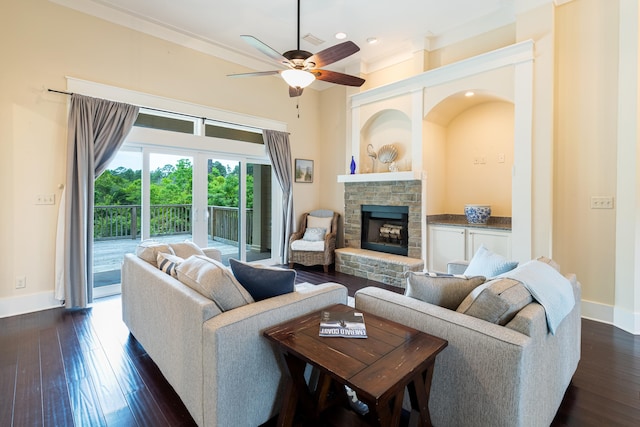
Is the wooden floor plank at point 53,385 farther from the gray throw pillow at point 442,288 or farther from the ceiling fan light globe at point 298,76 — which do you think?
the ceiling fan light globe at point 298,76

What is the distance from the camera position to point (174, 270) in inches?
83.2

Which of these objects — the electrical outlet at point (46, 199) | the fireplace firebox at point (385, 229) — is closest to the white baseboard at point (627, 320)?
the fireplace firebox at point (385, 229)

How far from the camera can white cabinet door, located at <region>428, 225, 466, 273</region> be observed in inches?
172

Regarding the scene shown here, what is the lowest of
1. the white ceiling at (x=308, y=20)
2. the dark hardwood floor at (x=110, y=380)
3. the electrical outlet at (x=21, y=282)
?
the dark hardwood floor at (x=110, y=380)

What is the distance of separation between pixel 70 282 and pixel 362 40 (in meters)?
4.87

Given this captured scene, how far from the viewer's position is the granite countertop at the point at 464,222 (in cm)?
417

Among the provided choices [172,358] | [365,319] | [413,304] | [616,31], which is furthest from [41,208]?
[616,31]

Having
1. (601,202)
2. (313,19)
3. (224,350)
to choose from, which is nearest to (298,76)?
(313,19)

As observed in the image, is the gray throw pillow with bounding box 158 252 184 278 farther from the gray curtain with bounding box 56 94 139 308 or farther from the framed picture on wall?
the framed picture on wall

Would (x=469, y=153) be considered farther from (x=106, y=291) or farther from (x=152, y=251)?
(x=106, y=291)

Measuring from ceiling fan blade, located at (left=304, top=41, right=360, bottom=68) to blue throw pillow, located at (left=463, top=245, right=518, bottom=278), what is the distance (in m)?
1.97

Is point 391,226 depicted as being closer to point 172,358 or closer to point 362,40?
point 362,40

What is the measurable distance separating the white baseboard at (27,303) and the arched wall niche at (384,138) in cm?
458

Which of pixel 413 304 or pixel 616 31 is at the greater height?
pixel 616 31
